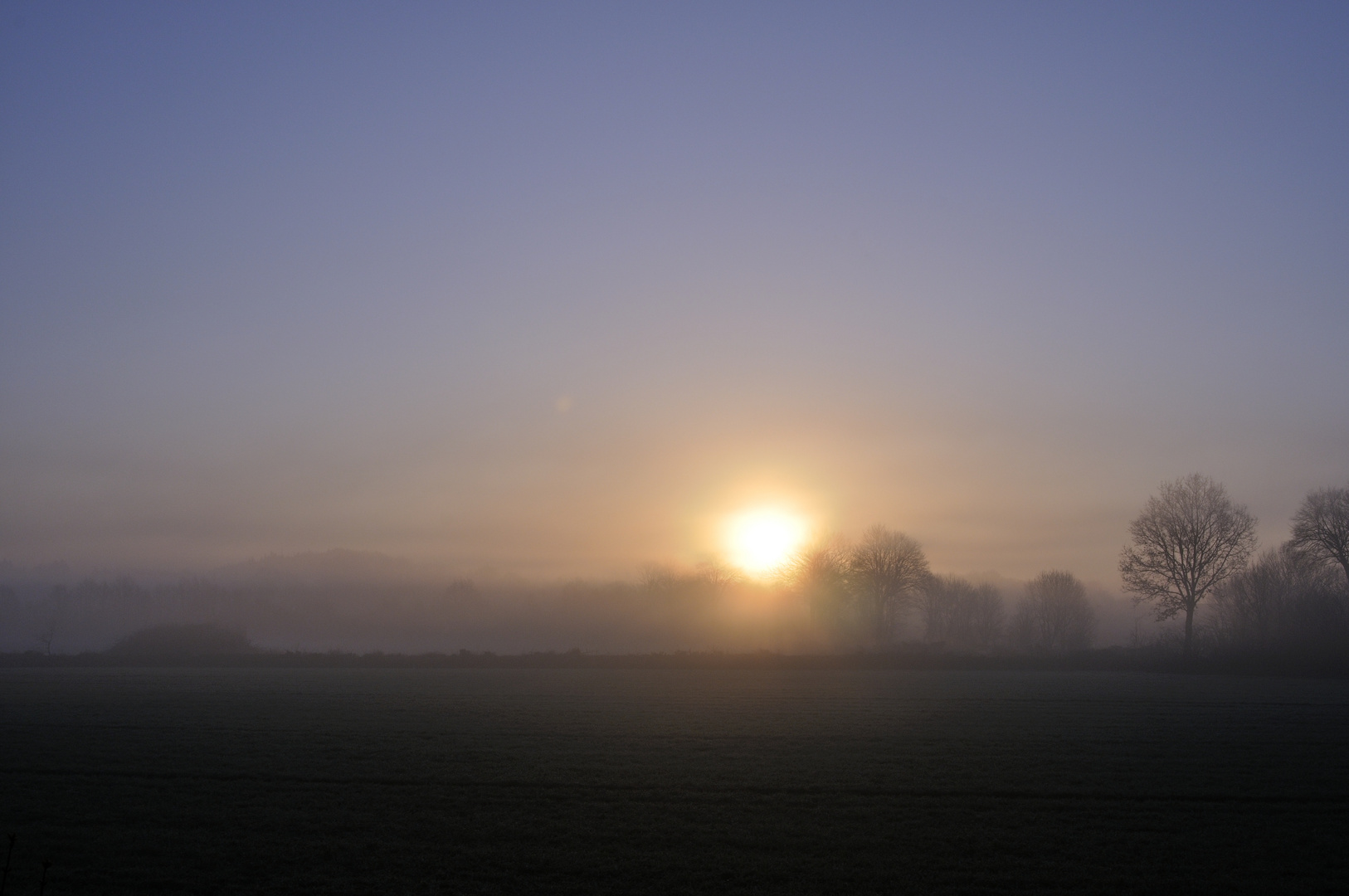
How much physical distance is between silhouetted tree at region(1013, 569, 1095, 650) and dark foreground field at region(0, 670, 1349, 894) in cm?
9597

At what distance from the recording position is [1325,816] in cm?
1645

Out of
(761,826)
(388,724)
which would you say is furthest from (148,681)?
(761,826)

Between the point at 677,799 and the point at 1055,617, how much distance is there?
430ft

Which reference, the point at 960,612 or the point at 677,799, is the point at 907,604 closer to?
the point at 960,612

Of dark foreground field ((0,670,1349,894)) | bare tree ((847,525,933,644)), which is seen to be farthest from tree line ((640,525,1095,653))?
dark foreground field ((0,670,1349,894))

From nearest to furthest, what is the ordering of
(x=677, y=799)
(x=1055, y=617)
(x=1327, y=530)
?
(x=677, y=799)
(x=1327, y=530)
(x=1055, y=617)

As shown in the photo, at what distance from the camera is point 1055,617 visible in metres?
133

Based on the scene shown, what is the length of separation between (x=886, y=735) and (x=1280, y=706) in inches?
818

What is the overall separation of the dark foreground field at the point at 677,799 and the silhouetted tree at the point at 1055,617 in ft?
315

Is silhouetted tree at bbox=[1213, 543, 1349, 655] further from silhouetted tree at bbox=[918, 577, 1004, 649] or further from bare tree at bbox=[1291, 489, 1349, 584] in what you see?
silhouetted tree at bbox=[918, 577, 1004, 649]

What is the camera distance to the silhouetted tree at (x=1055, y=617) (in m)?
125

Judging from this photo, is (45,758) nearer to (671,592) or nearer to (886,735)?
(886,735)

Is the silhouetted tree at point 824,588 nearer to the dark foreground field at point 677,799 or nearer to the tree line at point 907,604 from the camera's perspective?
the tree line at point 907,604

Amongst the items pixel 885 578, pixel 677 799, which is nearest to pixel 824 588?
pixel 885 578
